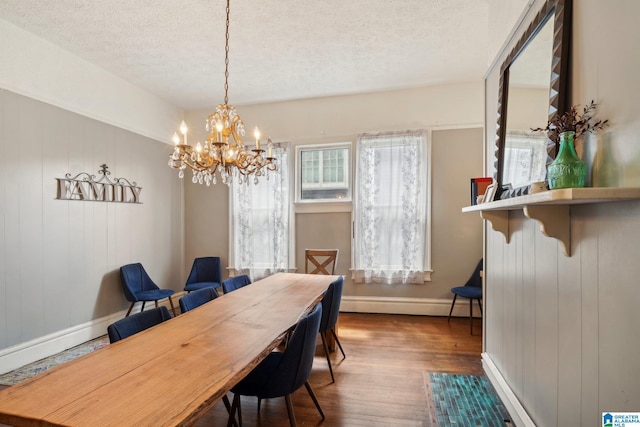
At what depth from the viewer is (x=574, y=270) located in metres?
1.33

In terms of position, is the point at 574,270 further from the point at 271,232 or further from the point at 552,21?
the point at 271,232

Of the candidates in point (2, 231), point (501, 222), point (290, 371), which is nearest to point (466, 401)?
point (501, 222)

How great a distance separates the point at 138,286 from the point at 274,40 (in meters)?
3.28

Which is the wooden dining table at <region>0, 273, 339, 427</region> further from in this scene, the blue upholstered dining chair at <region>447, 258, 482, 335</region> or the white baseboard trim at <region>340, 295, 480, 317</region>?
the white baseboard trim at <region>340, 295, 480, 317</region>

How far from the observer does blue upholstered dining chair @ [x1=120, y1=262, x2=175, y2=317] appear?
144 inches

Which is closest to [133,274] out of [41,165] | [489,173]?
[41,165]

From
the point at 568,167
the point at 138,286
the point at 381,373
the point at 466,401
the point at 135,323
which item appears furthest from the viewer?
the point at 138,286

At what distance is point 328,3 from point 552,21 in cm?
169

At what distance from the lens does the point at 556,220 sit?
134 centimetres

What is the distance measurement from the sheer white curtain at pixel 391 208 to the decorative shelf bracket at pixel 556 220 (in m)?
2.82

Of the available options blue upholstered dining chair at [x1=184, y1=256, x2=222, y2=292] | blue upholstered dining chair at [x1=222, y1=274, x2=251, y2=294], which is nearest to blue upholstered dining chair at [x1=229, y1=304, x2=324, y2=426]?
blue upholstered dining chair at [x1=222, y1=274, x2=251, y2=294]

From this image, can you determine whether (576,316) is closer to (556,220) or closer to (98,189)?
(556,220)

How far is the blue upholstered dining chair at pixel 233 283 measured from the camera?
2800 millimetres

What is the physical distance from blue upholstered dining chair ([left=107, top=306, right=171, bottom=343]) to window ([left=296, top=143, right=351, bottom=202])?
9.46ft
